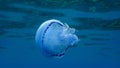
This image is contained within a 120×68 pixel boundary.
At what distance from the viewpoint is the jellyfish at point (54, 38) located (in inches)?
99.6

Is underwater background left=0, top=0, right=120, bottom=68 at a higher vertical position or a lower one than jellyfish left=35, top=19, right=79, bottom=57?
higher

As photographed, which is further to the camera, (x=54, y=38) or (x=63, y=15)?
(x=63, y=15)

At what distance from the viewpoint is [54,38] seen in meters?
2.67

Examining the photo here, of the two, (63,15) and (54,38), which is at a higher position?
(63,15)

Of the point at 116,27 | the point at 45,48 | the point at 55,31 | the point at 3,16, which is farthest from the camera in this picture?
the point at 116,27

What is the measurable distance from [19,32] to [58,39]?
1674 cm

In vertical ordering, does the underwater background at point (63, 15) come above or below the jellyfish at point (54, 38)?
above

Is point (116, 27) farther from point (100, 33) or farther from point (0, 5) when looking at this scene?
point (0, 5)

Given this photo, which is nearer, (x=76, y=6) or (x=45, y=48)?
(x=45, y=48)

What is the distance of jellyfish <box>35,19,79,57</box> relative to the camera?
253 centimetres

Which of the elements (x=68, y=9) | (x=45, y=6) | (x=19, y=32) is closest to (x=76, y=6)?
(x=68, y=9)

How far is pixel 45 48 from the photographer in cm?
254

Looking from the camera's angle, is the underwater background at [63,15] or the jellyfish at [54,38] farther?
the underwater background at [63,15]

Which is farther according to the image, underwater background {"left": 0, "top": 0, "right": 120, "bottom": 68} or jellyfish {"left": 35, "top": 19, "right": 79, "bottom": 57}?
underwater background {"left": 0, "top": 0, "right": 120, "bottom": 68}
